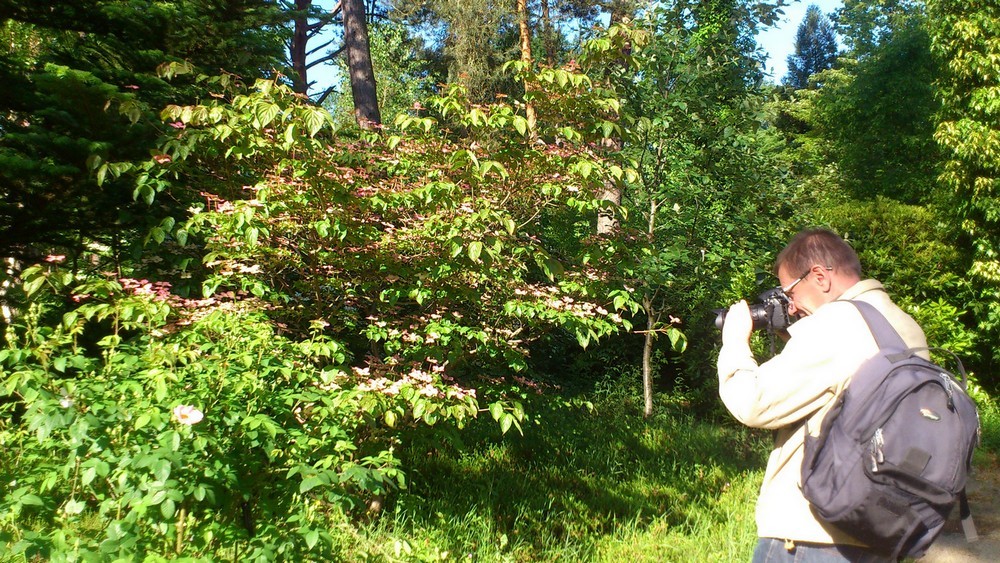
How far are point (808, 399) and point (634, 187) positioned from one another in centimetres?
485

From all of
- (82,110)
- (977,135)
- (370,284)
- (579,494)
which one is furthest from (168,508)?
(977,135)

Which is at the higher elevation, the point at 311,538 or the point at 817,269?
the point at 817,269

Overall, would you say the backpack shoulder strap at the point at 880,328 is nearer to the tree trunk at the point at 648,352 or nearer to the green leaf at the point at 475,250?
the green leaf at the point at 475,250

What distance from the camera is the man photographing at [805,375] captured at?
1794 mm

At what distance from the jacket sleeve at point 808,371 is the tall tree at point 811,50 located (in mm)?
50281

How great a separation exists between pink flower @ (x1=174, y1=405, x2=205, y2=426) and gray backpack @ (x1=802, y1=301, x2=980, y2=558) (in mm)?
1719

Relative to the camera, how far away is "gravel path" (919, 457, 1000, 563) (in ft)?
16.5

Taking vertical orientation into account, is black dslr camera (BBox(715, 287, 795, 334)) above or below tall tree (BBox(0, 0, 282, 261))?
below

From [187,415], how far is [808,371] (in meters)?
1.76

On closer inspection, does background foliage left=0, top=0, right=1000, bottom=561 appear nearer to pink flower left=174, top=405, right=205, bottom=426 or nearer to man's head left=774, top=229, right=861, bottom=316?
pink flower left=174, top=405, right=205, bottom=426

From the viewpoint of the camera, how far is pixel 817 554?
71.8 inches

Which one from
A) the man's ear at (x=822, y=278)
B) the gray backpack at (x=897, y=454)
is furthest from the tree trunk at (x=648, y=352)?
the gray backpack at (x=897, y=454)

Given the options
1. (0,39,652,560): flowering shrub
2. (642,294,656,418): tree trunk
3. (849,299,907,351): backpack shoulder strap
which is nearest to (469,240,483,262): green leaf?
(0,39,652,560): flowering shrub

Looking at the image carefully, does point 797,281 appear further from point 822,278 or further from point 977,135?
point 977,135
